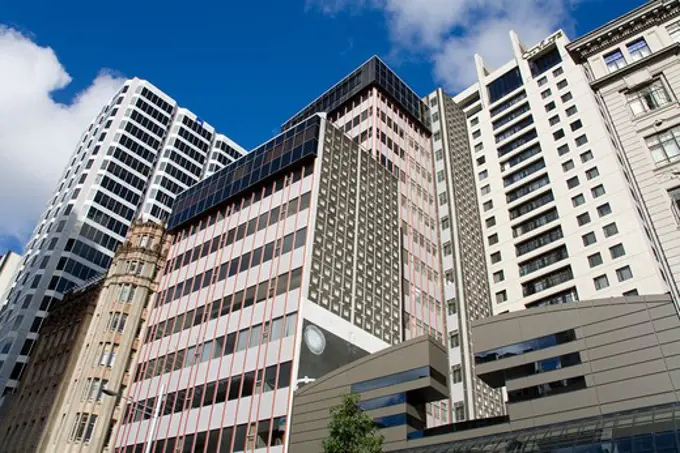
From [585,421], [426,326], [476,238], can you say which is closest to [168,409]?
[426,326]

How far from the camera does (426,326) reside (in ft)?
208

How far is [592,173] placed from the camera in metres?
66.1

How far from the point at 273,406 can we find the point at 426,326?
23533mm

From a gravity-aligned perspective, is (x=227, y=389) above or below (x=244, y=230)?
below

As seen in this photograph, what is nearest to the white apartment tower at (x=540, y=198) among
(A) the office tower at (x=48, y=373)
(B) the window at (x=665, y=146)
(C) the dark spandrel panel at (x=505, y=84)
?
(C) the dark spandrel panel at (x=505, y=84)

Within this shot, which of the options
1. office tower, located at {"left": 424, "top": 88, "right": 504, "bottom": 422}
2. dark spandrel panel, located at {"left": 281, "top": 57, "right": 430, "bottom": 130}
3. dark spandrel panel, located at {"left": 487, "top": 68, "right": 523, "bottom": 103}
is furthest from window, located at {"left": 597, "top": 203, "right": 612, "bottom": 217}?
dark spandrel panel, located at {"left": 281, "top": 57, "right": 430, "bottom": 130}

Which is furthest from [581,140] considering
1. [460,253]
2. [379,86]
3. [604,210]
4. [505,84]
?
[379,86]

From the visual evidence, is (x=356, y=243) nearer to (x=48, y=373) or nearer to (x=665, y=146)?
(x=665, y=146)

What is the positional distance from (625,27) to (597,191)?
2040cm

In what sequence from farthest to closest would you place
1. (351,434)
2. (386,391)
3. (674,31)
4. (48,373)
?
(674,31) → (48,373) → (386,391) → (351,434)

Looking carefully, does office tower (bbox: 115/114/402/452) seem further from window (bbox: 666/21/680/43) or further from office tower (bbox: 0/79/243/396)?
window (bbox: 666/21/680/43)

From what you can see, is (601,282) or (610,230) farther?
(610,230)

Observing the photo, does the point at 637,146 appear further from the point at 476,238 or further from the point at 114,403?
the point at 114,403

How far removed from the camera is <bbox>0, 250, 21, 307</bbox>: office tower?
349ft
